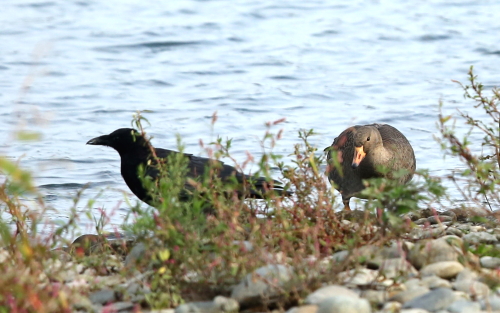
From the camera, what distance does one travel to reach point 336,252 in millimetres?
5090

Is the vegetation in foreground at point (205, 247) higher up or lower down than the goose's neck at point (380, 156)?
higher up

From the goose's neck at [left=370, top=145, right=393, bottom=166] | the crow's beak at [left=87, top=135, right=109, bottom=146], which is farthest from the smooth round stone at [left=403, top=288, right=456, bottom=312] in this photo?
the crow's beak at [left=87, top=135, right=109, bottom=146]

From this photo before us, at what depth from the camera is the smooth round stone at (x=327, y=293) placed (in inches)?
160

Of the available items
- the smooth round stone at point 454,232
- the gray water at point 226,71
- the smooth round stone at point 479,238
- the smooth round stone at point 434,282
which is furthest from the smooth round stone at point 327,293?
the gray water at point 226,71

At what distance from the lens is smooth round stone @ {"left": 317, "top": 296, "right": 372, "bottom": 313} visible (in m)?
3.83

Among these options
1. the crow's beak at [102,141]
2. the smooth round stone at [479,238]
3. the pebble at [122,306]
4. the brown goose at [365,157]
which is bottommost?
the brown goose at [365,157]

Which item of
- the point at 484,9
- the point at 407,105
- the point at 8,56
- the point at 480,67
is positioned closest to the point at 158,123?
the point at 407,105

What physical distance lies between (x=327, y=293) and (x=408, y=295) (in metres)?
0.42

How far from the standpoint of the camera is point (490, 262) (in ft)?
15.5

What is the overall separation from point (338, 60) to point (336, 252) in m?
10.5

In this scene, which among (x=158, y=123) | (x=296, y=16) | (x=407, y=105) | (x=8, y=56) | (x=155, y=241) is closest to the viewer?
(x=155, y=241)

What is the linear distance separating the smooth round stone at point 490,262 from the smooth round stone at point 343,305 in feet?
3.53

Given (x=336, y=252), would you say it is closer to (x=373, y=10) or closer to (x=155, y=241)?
(x=155, y=241)

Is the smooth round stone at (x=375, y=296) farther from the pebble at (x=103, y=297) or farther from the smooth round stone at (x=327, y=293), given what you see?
the pebble at (x=103, y=297)
